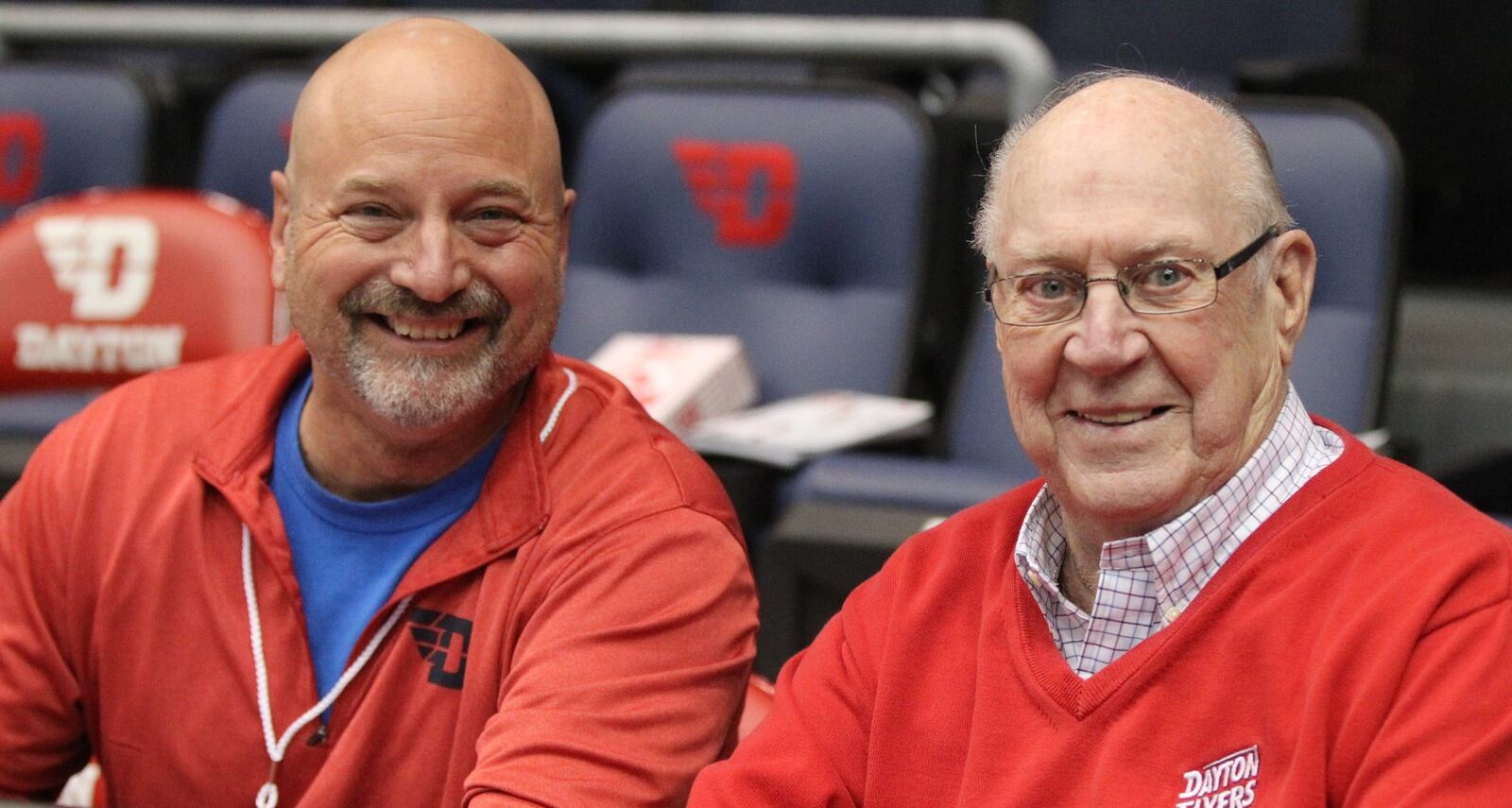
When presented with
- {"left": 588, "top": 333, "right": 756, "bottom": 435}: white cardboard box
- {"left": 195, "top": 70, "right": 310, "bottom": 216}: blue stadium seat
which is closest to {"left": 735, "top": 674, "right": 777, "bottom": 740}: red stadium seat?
{"left": 588, "top": 333, "right": 756, "bottom": 435}: white cardboard box

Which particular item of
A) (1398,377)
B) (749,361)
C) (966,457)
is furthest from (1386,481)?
(1398,377)

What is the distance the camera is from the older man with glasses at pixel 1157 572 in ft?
3.75

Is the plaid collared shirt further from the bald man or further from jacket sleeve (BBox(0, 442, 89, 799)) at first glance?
jacket sleeve (BBox(0, 442, 89, 799))

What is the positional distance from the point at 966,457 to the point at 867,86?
0.69 metres

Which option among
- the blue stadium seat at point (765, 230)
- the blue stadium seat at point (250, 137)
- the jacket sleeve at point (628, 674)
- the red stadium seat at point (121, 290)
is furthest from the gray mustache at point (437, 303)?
the blue stadium seat at point (250, 137)

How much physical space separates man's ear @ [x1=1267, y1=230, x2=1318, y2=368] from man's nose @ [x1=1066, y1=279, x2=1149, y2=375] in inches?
4.6

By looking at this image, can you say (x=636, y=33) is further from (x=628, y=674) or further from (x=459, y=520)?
(x=628, y=674)

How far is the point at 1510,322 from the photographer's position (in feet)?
11.8

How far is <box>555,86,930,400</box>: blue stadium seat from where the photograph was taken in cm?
298

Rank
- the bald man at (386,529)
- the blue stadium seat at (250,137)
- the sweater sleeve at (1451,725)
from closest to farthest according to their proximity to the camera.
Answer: the sweater sleeve at (1451,725) < the bald man at (386,529) < the blue stadium seat at (250,137)

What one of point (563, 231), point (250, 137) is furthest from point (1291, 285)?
point (250, 137)

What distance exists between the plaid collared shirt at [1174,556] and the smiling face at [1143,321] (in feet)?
0.07

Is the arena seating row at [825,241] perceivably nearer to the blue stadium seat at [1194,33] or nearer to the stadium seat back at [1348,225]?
the stadium seat back at [1348,225]

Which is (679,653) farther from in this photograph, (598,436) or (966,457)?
(966,457)
